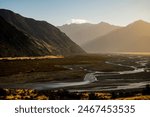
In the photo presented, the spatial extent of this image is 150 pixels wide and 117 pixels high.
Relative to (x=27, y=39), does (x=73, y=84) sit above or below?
below

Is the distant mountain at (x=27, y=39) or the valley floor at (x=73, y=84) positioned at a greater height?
the distant mountain at (x=27, y=39)

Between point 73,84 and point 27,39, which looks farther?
point 27,39

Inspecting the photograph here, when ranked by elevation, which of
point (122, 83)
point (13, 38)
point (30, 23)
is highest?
point (30, 23)

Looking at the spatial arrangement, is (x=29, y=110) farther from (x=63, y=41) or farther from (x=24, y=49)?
(x=63, y=41)

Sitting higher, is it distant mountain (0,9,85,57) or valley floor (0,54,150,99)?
distant mountain (0,9,85,57)

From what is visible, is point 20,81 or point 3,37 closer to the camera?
point 20,81

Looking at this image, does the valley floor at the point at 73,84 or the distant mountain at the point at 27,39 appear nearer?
the valley floor at the point at 73,84

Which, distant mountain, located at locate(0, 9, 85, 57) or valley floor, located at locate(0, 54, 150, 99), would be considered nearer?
valley floor, located at locate(0, 54, 150, 99)

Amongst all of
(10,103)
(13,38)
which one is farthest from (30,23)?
(10,103)
